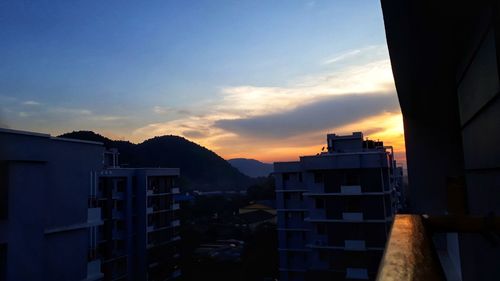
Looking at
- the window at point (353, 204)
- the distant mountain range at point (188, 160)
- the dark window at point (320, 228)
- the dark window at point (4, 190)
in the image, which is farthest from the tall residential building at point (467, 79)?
the distant mountain range at point (188, 160)

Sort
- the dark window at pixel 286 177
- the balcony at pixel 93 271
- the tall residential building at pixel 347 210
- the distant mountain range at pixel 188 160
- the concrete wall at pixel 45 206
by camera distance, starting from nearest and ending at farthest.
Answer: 1. the concrete wall at pixel 45 206
2. the balcony at pixel 93 271
3. the tall residential building at pixel 347 210
4. the dark window at pixel 286 177
5. the distant mountain range at pixel 188 160

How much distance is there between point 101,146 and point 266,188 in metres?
37.0

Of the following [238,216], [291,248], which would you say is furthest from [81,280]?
[238,216]

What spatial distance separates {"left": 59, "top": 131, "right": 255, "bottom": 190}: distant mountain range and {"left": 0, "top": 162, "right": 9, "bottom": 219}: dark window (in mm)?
31715

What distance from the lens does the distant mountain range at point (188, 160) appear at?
43.9 metres

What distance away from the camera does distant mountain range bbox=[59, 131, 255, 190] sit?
43.9 meters

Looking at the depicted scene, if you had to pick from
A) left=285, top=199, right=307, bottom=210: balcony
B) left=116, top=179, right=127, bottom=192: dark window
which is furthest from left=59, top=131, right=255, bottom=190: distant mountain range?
left=285, top=199, right=307, bottom=210: balcony

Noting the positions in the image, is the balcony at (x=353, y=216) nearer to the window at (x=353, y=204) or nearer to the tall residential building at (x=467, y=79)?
the window at (x=353, y=204)

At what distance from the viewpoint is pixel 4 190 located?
15.3 ft

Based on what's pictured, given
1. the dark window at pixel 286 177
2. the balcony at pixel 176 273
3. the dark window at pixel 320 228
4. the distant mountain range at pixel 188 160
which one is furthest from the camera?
the distant mountain range at pixel 188 160

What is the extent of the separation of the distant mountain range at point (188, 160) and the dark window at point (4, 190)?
31.7m

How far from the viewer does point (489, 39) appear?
110 cm

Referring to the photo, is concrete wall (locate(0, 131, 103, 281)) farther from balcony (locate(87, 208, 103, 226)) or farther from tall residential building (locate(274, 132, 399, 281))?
tall residential building (locate(274, 132, 399, 281))

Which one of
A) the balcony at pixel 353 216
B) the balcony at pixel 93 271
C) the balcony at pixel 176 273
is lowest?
the balcony at pixel 176 273
